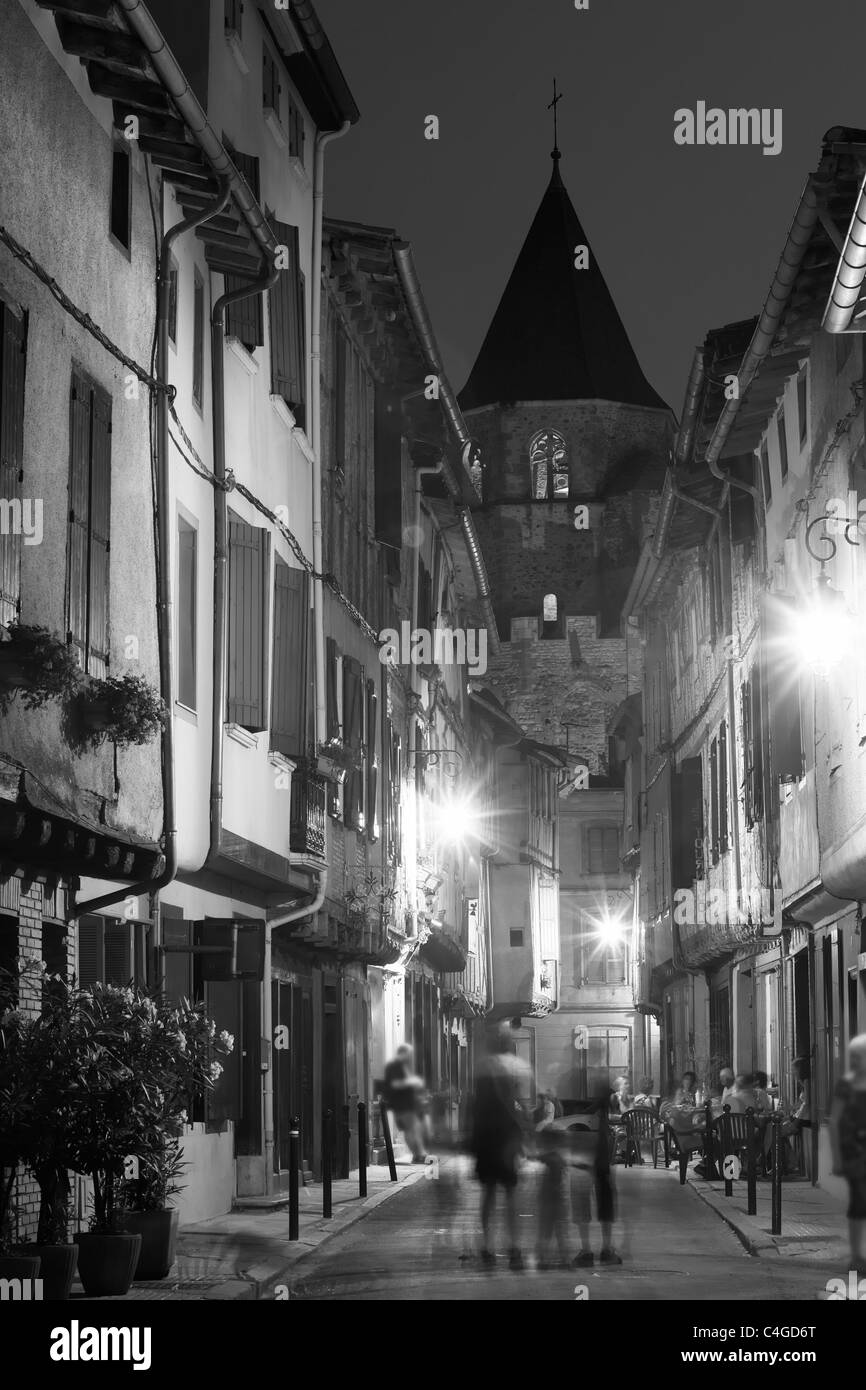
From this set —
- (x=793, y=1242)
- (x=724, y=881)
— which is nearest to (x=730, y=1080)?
(x=724, y=881)

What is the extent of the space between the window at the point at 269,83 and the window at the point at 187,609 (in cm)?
564

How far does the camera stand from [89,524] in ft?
46.0

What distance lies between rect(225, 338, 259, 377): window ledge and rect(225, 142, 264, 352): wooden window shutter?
4cm

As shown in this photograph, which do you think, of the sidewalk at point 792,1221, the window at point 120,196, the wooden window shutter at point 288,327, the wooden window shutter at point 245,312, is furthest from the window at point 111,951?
the wooden window shutter at point 288,327

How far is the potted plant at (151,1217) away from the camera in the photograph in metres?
12.3

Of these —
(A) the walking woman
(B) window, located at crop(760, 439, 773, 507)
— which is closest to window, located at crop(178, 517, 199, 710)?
(A) the walking woman

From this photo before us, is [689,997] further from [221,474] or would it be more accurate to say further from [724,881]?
[221,474]

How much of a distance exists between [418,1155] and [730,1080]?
4966mm

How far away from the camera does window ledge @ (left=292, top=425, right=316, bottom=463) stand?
22125mm

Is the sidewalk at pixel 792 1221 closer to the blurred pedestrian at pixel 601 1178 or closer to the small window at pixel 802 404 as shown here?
the blurred pedestrian at pixel 601 1178

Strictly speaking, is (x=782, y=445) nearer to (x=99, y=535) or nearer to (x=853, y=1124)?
(x=99, y=535)

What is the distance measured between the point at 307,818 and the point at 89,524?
7.68 m

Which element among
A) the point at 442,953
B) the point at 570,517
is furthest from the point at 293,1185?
the point at 570,517

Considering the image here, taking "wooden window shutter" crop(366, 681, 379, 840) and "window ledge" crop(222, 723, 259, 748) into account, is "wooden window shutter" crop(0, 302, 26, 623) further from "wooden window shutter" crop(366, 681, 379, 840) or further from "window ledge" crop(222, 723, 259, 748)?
"wooden window shutter" crop(366, 681, 379, 840)
